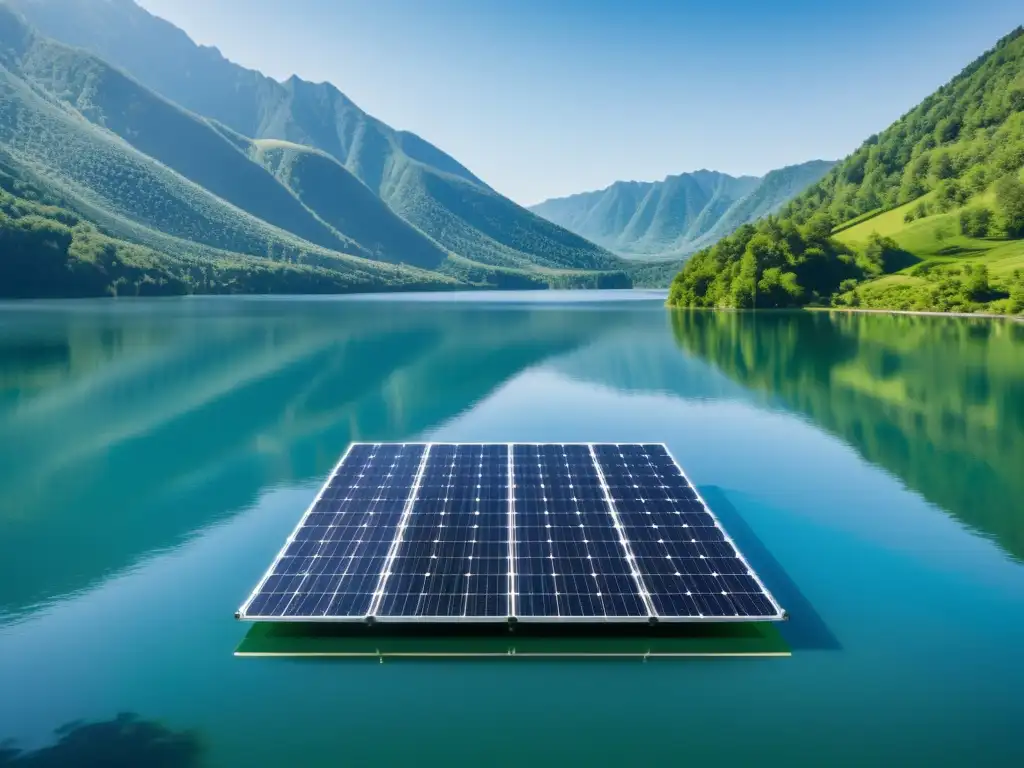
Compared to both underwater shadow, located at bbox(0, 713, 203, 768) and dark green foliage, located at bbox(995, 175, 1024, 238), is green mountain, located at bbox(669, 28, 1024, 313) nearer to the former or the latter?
dark green foliage, located at bbox(995, 175, 1024, 238)

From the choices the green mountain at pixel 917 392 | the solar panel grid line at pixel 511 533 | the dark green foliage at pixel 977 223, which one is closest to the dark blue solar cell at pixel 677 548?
the solar panel grid line at pixel 511 533

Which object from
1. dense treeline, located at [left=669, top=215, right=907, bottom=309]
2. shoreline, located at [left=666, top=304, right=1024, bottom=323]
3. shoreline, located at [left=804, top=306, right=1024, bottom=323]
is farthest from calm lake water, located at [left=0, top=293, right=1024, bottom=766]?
dense treeline, located at [left=669, top=215, right=907, bottom=309]

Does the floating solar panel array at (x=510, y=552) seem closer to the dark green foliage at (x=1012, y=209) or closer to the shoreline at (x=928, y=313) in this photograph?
the shoreline at (x=928, y=313)

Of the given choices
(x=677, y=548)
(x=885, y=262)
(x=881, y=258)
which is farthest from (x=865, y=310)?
(x=677, y=548)

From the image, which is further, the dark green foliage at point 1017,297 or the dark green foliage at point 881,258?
the dark green foliage at point 881,258

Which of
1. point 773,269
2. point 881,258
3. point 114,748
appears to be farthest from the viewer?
point 881,258

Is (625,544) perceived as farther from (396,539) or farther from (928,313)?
(928,313)
